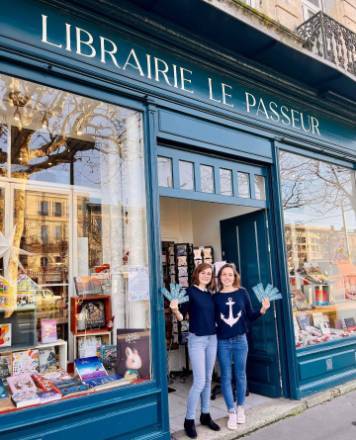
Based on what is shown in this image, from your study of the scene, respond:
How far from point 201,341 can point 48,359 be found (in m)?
1.71

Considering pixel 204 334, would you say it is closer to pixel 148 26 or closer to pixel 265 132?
pixel 265 132

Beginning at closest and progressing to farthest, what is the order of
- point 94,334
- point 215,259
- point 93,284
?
point 94,334, point 93,284, point 215,259

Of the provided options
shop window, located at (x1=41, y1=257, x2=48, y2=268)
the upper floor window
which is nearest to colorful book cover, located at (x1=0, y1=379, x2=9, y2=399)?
shop window, located at (x1=41, y1=257, x2=48, y2=268)

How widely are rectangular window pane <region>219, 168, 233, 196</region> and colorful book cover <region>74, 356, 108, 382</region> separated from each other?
2272 millimetres

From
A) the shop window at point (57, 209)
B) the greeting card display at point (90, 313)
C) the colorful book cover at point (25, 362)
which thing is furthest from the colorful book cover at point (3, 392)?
the shop window at point (57, 209)

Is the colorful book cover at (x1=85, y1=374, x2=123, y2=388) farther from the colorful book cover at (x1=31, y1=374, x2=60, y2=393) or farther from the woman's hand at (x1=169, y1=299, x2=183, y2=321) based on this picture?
the woman's hand at (x1=169, y1=299, x2=183, y2=321)

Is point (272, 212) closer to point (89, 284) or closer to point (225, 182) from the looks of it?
point (225, 182)

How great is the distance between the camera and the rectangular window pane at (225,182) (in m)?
4.50

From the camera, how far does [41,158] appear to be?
4.86 meters

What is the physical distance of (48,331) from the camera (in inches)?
173

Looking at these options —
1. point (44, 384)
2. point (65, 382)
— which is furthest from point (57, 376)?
point (44, 384)

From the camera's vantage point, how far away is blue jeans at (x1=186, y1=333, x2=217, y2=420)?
11.7 ft

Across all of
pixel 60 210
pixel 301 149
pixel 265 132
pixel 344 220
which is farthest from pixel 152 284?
pixel 344 220

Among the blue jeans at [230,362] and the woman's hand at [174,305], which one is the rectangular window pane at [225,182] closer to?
the woman's hand at [174,305]
